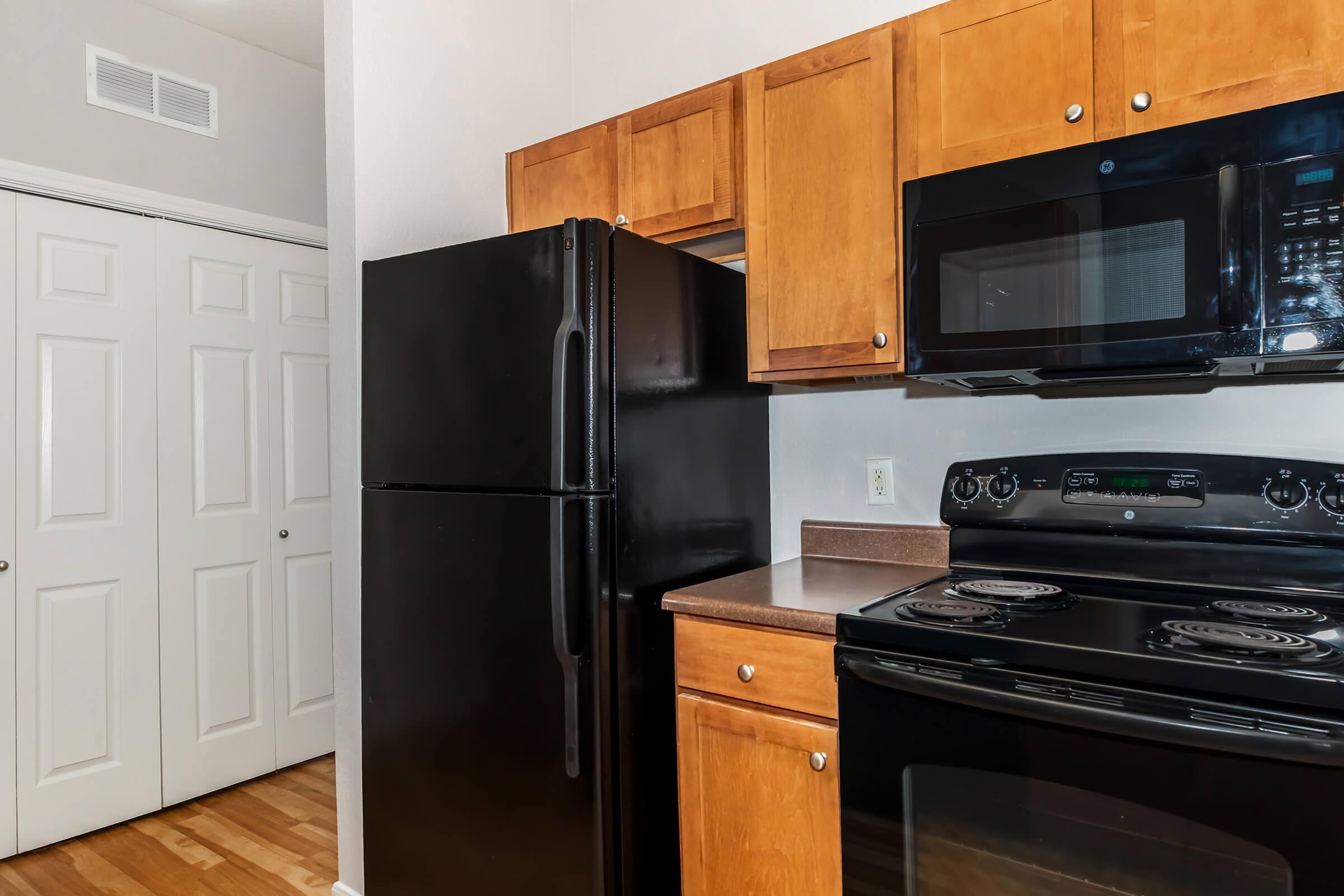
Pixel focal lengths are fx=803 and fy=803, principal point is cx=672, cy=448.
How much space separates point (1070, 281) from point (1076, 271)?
0.02 metres

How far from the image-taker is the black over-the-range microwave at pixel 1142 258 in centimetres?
123

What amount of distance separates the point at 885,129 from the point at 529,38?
1.41m

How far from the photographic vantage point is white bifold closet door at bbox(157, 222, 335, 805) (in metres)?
2.90

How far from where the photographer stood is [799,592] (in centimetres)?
166

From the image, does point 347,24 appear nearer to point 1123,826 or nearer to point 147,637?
point 147,637

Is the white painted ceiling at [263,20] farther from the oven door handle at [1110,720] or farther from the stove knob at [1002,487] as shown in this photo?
the oven door handle at [1110,720]

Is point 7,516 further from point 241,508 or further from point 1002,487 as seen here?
point 1002,487

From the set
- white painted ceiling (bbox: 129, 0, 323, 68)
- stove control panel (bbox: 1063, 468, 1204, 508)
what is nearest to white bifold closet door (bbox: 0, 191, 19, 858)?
white painted ceiling (bbox: 129, 0, 323, 68)

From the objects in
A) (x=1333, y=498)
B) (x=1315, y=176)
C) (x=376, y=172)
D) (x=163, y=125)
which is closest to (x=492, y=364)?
(x=376, y=172)

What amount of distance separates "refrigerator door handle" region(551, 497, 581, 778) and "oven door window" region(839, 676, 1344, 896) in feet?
1.70

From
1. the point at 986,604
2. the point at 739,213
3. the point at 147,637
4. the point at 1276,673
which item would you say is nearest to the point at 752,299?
the point at 739,213

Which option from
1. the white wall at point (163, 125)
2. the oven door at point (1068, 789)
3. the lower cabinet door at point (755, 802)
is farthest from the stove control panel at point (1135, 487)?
the white wall at point (163, 125)

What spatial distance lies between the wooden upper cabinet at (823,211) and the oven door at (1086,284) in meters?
0.11

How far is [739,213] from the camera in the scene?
1906mm
